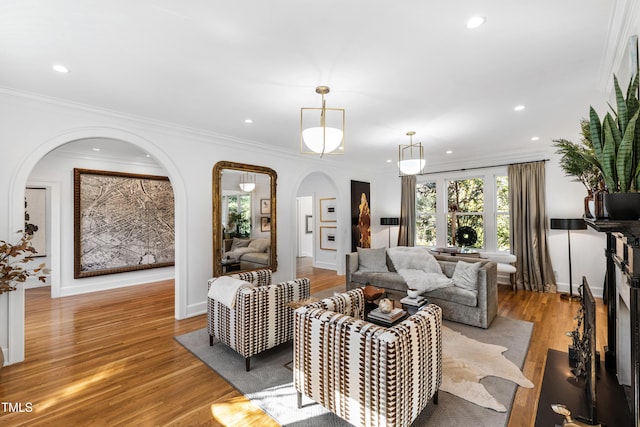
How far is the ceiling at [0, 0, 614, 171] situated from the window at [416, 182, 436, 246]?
3.08 metres

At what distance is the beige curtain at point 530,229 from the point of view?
5.08m

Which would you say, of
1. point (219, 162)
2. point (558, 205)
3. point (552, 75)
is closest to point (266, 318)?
point (219, 162)

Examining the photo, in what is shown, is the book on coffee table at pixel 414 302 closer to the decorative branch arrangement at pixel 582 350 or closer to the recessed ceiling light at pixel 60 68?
the decorative branch arrangement at pixel 582 350

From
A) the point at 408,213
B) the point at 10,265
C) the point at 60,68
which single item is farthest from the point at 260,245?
the point at 408,213

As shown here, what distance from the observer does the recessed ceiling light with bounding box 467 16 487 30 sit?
69.1 inches

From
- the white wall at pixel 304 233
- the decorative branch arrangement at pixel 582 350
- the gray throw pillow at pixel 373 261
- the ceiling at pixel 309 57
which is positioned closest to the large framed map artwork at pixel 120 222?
the ceiling at pixel 309 57

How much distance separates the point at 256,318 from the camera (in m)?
2.63

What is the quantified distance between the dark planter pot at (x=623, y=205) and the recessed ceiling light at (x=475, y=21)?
1267 mm

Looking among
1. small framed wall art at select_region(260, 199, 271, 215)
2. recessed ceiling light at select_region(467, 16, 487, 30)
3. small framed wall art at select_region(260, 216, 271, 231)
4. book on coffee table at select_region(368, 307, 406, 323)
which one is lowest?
book on coffee table at select_region(368, 307, 406, 323)

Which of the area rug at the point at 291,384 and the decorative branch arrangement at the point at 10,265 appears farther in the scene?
the decorative branch arrangement at the point at 10,265

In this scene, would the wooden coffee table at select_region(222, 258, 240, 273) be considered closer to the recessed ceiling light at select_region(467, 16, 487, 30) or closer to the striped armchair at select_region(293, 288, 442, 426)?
the striped armchair at select_region(293, 288, 442, 426)

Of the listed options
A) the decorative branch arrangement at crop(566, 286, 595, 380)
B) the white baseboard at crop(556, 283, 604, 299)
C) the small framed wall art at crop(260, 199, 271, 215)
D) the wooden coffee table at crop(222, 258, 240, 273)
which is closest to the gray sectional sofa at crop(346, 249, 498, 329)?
the decorative branch arrangement at crop(566, 286, 595, 380)

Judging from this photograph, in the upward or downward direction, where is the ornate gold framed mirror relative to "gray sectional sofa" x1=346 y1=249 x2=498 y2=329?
upward

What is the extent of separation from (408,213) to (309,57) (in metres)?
5.21
